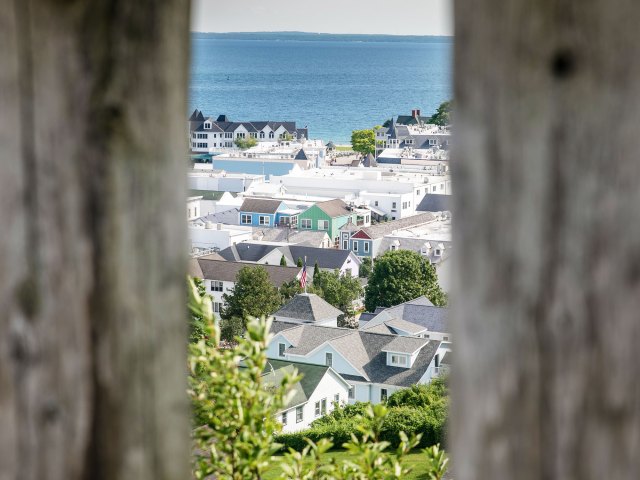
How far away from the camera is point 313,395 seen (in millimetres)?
15281

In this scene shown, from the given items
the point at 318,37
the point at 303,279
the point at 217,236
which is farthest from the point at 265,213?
the point at 318,37

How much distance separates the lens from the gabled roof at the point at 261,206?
2992 cm

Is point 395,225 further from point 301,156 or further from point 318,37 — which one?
point 318,37

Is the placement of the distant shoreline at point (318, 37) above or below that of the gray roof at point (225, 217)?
above

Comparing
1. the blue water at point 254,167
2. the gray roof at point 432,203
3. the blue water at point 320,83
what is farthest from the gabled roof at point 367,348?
the blue water at point 320,83

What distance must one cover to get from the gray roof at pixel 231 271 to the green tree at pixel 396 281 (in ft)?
7.07

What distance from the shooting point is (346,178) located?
114 feet

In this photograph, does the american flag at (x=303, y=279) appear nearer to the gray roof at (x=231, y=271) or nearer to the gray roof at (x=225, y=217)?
the gray roof at (x=231, y=271)
